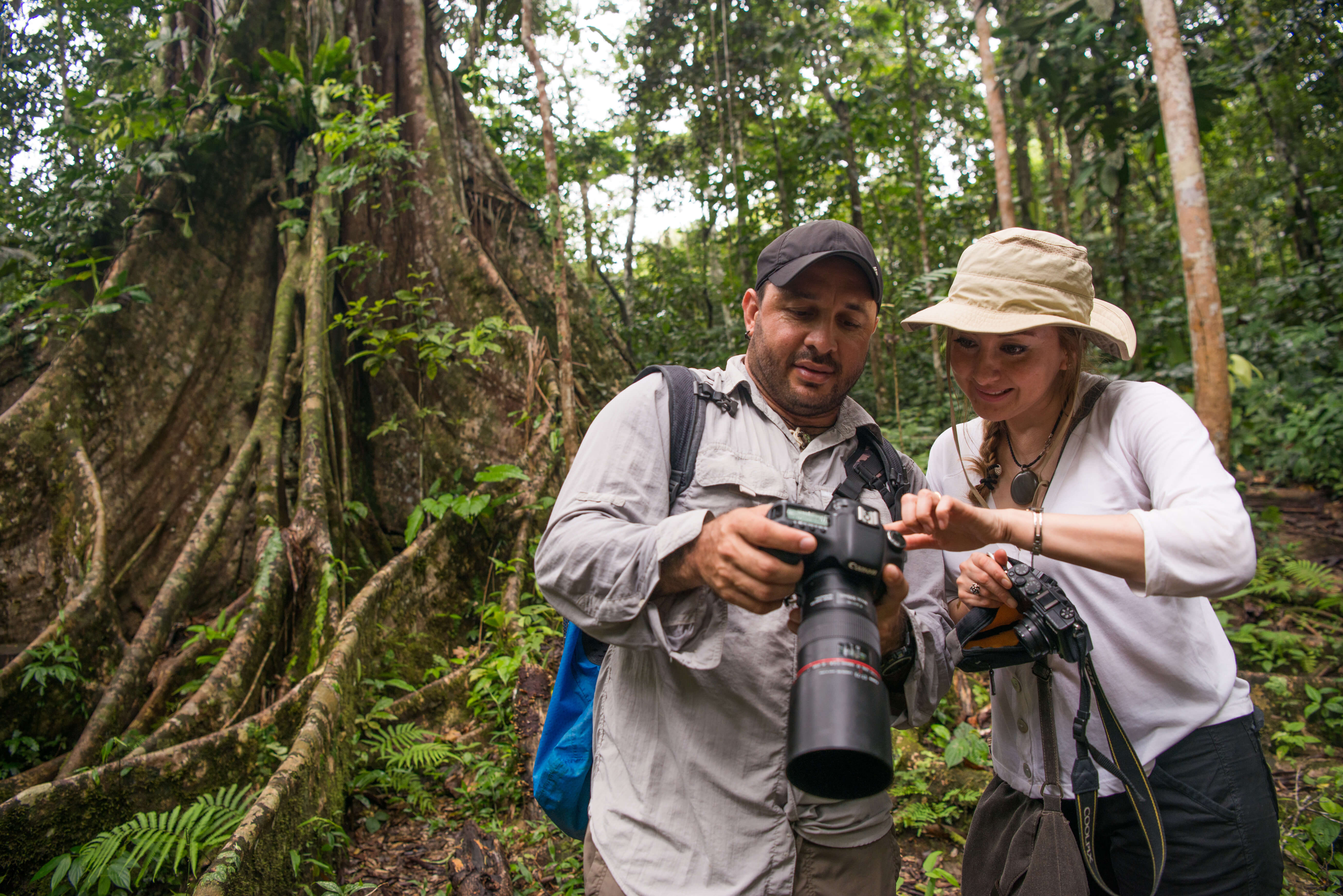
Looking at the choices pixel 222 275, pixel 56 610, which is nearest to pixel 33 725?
pixel 56 610

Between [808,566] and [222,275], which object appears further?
[222,275]

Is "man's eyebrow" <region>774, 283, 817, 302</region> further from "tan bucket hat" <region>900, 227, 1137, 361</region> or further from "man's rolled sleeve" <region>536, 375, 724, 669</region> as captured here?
"man's rolled sleeve" <region>536, 375, 724, 669</region>

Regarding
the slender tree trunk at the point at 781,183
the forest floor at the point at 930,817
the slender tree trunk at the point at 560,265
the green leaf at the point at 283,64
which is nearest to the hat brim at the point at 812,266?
the forest floor at the point at 930,817

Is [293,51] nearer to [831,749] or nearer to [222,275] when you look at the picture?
[222,275]

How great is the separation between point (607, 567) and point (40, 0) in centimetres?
1234

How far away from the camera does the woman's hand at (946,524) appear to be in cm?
149

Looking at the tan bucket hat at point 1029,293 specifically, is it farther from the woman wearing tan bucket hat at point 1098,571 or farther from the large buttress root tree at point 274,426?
the large buttress root tree at point 274,426

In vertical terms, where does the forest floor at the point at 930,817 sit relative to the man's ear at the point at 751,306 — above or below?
below

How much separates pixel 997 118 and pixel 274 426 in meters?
7.86

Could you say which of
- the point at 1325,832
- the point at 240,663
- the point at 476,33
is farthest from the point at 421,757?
the point at 476,33

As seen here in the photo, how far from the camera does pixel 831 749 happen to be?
111 centimetres

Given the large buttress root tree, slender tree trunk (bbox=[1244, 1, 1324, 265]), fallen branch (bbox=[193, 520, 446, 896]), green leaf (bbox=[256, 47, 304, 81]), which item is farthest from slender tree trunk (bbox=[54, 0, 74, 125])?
slender tree trunk (bbox=[1244, 1, 1324, 265])

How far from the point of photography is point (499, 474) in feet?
14.4

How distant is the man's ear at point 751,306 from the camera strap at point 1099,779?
1117 millimetres
